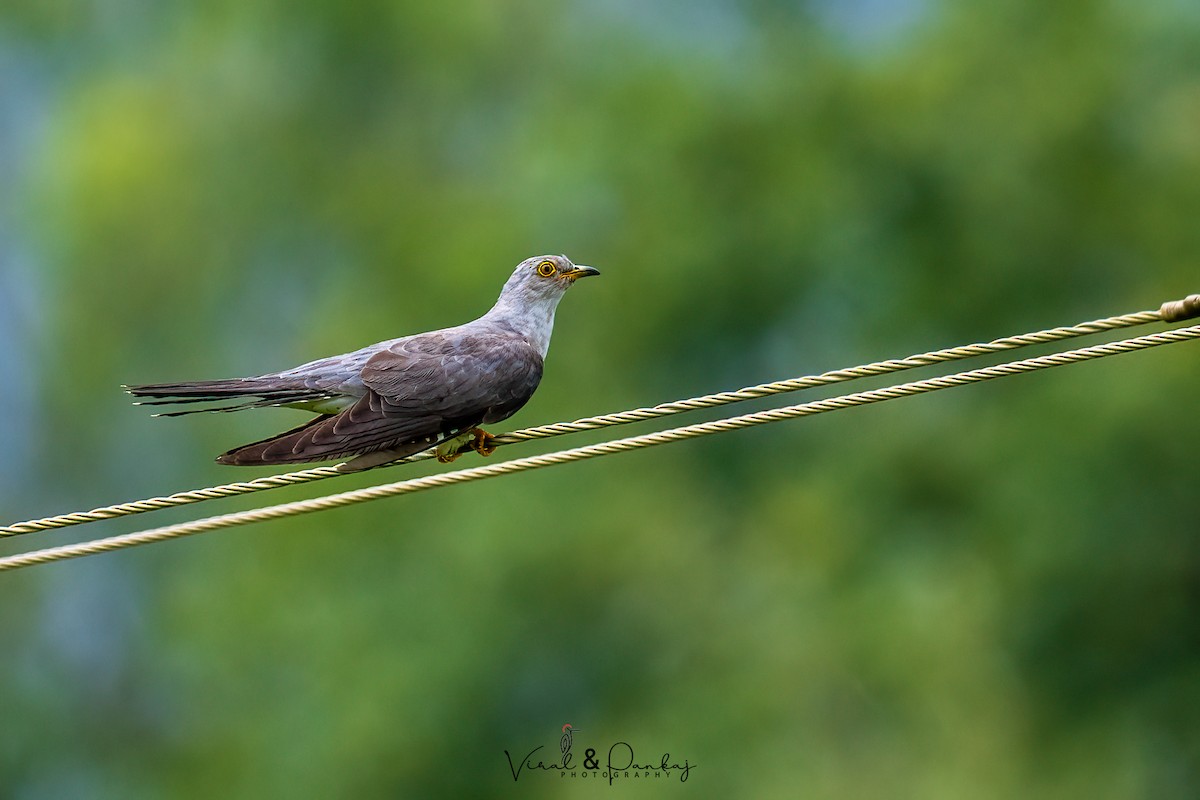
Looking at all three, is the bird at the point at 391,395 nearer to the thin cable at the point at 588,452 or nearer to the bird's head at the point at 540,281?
the bird's head at the point at 540,281

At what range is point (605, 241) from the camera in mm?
20922

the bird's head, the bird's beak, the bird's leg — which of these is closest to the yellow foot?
the bird's leg

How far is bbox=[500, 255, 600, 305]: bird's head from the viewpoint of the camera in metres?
8.37

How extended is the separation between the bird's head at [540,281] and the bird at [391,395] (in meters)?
0.44

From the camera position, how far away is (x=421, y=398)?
703cm

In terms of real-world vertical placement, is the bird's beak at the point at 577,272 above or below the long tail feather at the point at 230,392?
above

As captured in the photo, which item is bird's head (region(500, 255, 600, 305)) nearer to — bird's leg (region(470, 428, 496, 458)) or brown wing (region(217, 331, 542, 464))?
brown wing (region(217, 331, 542, 464))

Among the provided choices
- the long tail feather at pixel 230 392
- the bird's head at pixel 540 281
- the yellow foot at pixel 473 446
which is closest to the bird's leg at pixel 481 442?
the yellow foot at pixel 473 446

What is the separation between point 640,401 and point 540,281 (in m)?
11.3

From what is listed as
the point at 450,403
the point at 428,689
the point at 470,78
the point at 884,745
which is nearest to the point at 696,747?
the point at 884,745

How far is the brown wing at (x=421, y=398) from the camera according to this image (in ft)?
21.1

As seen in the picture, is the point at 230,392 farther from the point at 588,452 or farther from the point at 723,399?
the point at 723,399

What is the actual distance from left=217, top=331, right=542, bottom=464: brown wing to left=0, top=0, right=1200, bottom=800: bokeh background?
298 inches

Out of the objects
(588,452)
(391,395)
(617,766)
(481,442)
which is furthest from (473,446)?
(617,766)
